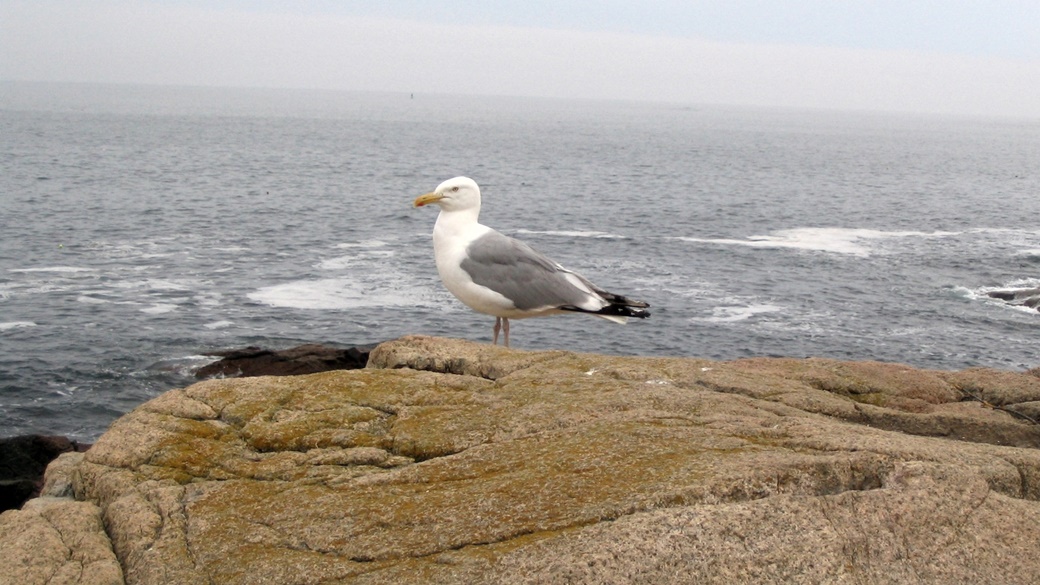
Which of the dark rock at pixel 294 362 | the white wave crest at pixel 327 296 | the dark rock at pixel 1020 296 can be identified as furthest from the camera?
the dark rock at pixel 1020 296

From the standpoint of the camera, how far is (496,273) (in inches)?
417

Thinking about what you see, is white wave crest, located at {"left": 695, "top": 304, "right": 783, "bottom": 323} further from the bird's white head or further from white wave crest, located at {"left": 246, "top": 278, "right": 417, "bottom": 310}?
the bird's white head

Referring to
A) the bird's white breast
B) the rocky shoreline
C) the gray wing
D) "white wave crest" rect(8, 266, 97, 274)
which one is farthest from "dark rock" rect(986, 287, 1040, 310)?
"white wave crest" rect(8, 266, 97, 274)

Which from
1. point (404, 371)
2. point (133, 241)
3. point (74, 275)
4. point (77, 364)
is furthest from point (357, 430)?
point (133, 241)

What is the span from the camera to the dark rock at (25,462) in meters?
13.6

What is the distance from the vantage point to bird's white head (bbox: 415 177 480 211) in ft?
34.9

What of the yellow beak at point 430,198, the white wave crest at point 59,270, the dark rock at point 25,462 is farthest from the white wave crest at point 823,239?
the yellow beak at point 430,198

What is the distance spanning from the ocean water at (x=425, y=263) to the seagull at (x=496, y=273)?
40.8 ft

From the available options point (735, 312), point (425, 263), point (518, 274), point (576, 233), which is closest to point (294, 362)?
point (518, 274)

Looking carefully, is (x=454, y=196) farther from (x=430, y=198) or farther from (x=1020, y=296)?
(x=1020, y=296)

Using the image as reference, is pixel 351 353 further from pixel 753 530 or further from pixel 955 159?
pixel 955 159

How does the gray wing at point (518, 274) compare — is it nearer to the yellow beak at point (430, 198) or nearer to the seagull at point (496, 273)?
the seagull at point (496, 273)

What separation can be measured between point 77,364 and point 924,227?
48312 millimetres

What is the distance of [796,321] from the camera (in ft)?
104
